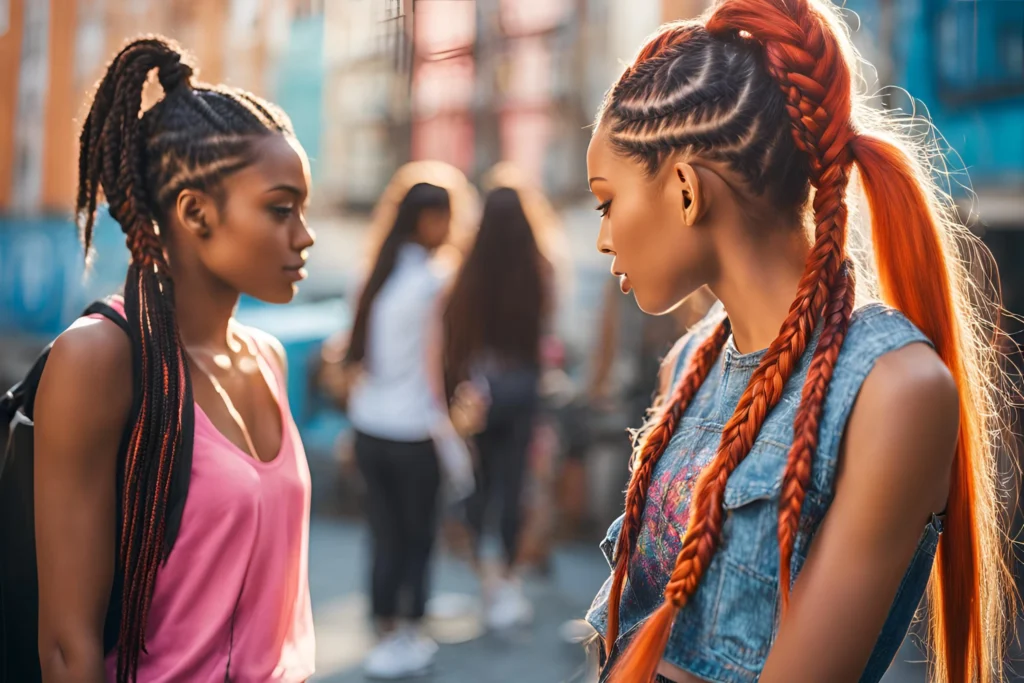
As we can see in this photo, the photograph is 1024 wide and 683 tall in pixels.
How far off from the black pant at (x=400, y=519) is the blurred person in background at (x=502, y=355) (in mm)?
513

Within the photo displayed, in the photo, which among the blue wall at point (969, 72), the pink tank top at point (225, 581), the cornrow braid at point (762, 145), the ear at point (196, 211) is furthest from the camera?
the blue wall at point (969, 72)

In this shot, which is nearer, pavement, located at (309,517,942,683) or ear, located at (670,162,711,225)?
ear, located at (670,162,711,225)

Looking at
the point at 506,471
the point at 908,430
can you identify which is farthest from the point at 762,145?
the point at 506,471

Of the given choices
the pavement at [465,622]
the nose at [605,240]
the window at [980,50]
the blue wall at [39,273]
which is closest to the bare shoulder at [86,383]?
the nose at [605,240]

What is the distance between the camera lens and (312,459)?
23.0 ft

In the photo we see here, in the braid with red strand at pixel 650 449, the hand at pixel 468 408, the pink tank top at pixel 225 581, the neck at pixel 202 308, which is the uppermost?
the neck at pixel 202 308

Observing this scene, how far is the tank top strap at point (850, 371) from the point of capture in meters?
1.20

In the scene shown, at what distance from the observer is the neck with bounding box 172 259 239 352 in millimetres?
1704

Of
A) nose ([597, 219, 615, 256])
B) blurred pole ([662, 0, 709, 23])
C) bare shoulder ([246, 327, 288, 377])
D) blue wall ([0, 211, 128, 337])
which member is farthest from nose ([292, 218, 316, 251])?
blue wall ([0, 211, 128, 337])

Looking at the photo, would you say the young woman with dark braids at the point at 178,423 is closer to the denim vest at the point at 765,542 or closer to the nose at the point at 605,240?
the nose at the point at 605,240

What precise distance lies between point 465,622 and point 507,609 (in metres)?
0.27

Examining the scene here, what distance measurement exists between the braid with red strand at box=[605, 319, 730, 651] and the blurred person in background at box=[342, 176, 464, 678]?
9.07 feet

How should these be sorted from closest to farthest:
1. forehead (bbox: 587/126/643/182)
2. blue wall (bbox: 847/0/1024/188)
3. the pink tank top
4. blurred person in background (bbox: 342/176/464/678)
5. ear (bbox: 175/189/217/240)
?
forehead (bbox: 587/126/643/182) < the pink tank top < ear (bbox: 175/189/217/240) < blurred person in background (bbox: 342/176/464/678) < blue wall (bbox: 847/0/1024/188)

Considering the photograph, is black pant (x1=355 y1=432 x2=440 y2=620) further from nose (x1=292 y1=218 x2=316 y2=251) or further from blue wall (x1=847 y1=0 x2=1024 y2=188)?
blue wall (x1=847 y1=0 x2=1024 y2=188)
